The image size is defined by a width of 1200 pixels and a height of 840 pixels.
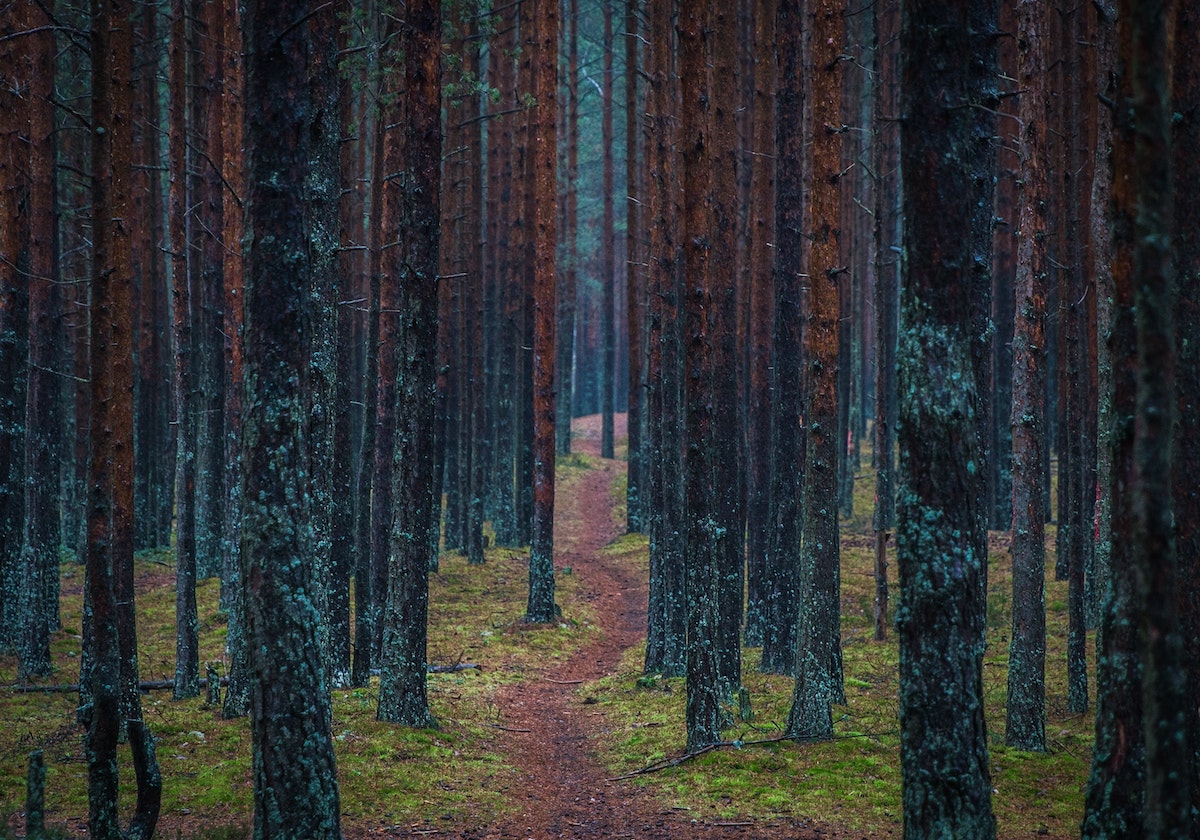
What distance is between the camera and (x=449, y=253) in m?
24.4

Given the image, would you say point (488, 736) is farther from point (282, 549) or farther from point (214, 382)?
point (214, 382)

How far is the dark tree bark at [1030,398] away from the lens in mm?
10844

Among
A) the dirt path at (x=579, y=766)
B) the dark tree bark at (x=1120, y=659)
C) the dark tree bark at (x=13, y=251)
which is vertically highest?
the dark tree bark at (x=13, y=251)

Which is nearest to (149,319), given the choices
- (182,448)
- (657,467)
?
(182,448)

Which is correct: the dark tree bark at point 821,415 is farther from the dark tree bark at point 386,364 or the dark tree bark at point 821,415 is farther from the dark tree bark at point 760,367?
the dark tree bark at point 386,364

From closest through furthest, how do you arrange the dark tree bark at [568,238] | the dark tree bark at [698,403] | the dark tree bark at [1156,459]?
the dark tree bark at [1156,459] → the dark tree bark at [698,403] → the dark tree bark at [568,238]

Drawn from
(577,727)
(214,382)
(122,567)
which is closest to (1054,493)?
(577,727)

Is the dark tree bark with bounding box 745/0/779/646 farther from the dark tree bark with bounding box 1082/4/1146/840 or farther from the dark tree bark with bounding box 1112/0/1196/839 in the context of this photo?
the dark tree bark with bounding box 1112/0/1196/839

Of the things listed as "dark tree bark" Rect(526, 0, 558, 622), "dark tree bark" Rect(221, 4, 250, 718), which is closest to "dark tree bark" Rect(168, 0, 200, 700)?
"dark tree bark" Rect(221, 4, 250, 718)

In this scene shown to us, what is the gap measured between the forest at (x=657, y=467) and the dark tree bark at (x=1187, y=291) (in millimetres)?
32

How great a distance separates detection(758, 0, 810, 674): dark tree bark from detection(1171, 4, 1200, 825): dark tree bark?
6711 mm

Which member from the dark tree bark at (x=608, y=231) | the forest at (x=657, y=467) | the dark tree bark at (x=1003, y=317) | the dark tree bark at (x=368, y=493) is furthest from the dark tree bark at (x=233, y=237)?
the dark tree bark at (x=608, y=231)

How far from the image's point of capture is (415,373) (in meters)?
11.7

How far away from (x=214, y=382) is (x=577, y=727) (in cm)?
971
